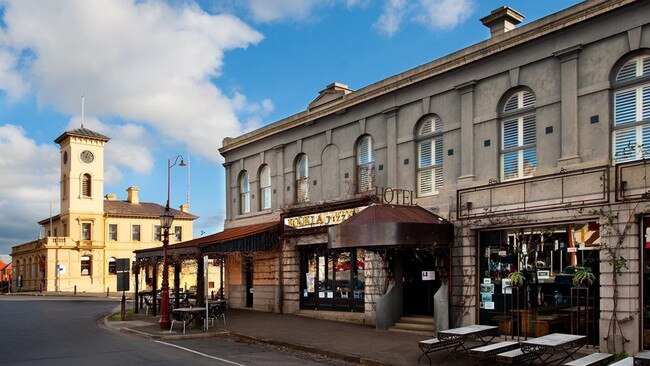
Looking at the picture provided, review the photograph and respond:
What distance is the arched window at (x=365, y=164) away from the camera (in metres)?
21.2

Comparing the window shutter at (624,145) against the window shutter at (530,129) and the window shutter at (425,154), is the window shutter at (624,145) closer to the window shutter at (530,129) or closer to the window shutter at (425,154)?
the window shutter at (530,129)

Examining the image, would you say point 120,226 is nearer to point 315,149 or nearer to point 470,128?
point 315,149

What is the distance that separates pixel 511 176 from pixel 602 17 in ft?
14.8

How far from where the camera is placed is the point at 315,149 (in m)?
23.8

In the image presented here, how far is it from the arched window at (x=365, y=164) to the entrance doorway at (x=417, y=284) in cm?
296

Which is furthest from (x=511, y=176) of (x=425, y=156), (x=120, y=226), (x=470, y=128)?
(x=120, y=226)

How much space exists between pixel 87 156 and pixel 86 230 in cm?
799

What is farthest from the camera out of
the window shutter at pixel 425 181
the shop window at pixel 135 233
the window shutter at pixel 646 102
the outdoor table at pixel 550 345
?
the shop window at pixel 135 233

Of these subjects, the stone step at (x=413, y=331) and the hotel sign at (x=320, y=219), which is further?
the hotel sign at (x=320, y=219)

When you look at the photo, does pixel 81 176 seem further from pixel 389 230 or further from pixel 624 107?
pixel 624 107

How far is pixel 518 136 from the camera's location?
644 inches

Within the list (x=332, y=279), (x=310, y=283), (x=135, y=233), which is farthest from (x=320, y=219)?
(x=135, y=233)

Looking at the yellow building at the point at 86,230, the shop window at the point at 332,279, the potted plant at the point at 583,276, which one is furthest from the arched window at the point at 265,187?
the yellow building at the point at 86,230

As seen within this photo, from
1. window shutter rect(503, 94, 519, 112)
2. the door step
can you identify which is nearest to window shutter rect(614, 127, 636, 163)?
window shutter rect(503, 94, 519, 112)
